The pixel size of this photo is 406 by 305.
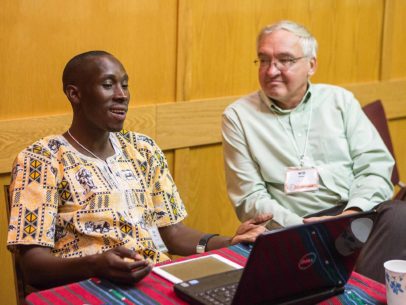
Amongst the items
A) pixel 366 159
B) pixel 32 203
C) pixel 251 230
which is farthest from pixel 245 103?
pixel 32 203

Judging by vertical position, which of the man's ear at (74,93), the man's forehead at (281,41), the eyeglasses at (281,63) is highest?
the man's forehead at (281,41)

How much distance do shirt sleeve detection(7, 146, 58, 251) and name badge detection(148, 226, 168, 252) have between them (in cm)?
39

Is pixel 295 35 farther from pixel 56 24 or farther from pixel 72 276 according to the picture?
pixel 72 276

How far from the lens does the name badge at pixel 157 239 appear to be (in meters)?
2.76

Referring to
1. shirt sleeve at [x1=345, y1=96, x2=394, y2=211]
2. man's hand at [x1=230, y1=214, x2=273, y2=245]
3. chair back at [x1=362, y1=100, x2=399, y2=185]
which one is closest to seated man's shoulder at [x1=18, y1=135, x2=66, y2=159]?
man's hand at [x1=230, y1=214, x2=273, y2=245]

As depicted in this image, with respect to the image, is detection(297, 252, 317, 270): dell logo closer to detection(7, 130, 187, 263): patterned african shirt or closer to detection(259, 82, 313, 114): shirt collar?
detection(7, 130, 187, 263): patterned african shirt

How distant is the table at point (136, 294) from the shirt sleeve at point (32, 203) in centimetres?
39

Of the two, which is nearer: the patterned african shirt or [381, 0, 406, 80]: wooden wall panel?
the patterned african shirt

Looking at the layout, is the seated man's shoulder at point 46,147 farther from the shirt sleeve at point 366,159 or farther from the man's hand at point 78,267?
the shirt sleeve at point 366,159

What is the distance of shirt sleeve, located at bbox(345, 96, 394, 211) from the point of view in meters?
3.54

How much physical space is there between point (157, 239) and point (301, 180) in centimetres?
94

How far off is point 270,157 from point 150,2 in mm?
1021

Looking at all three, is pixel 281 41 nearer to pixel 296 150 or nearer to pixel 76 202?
pixel 296 150

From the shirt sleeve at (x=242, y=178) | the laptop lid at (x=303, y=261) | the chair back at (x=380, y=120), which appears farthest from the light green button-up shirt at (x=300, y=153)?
the laptop lid at (x=303, y=261)
